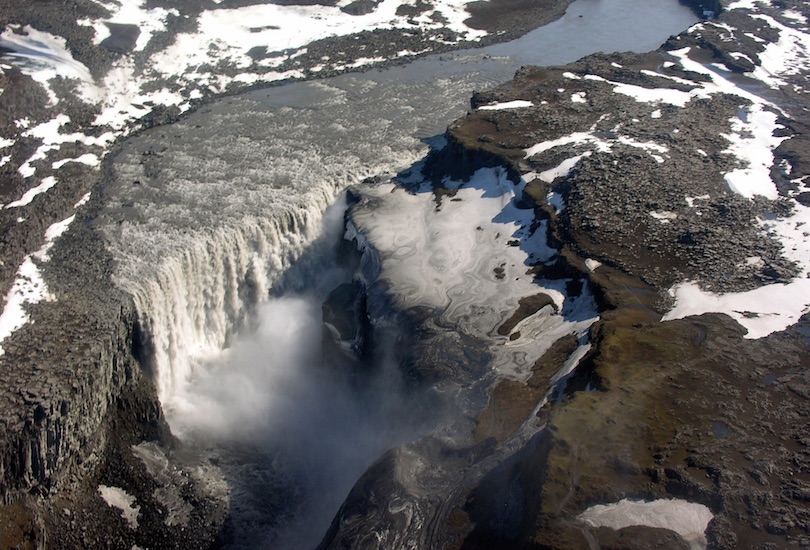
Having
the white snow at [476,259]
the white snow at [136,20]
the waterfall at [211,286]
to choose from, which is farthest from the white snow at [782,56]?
the white snow at [136,20]

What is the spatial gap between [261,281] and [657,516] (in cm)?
2269

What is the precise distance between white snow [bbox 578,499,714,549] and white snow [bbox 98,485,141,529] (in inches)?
659

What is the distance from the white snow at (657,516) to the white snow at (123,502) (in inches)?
659

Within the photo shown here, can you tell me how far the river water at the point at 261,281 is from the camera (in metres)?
28.8

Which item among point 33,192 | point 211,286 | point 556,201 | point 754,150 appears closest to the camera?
point 211,286

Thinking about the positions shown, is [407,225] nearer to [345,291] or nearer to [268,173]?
[345,291]

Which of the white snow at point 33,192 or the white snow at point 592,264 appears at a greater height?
the white snow at point 33,192

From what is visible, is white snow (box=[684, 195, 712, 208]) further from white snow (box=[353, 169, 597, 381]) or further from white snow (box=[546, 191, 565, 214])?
white snow (box=[353, 169, 597, 381])

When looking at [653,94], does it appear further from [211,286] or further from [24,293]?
[24,293]

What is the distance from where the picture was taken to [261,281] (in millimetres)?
35594

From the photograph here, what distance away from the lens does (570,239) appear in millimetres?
31672

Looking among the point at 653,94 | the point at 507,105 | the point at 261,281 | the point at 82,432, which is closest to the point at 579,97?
the point at 507,105

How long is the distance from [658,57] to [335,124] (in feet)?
84.7

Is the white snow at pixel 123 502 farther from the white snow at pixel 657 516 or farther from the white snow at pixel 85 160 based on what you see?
the white snow at pixel 85 160
